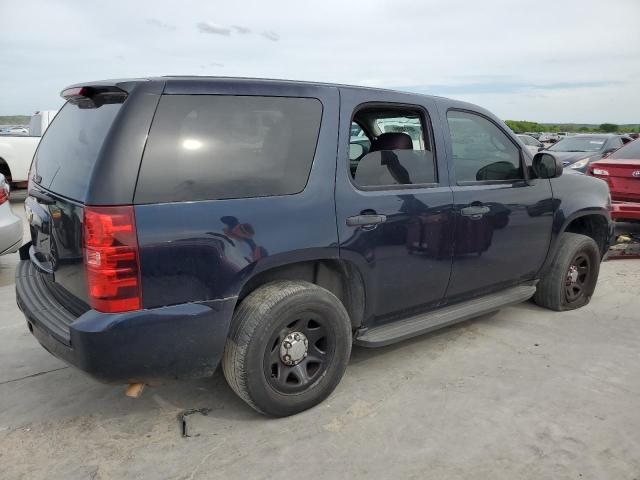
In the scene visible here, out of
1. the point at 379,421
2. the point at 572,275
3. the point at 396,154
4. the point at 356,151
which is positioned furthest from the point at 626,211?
the point at 379,421

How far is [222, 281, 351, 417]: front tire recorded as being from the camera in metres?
2.67

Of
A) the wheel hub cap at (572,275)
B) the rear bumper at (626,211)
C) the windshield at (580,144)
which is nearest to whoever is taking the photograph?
the wheel hub cap at (572,275)

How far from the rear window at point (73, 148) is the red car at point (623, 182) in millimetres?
6404

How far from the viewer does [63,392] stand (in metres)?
3.25

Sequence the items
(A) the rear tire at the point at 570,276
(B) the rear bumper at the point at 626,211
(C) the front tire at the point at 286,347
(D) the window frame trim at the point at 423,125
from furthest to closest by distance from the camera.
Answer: (B) the rear bumper at the point at 626,211
(A) the rear tire at the point at 570,276
(D) the window frame trim at the point at 423,125
(C) the front tire at the point at 286,347

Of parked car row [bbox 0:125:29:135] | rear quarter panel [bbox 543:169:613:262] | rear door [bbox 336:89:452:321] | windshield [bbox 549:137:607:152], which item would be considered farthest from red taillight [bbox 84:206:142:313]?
windshield [bbox 549:137:607:152]

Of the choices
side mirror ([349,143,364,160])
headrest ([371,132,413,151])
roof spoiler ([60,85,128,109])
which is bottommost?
side mirror ([349,143,364,160])

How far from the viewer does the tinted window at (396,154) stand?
319cm

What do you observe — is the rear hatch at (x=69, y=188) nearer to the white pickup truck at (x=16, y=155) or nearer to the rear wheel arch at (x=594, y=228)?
the rear wheel arch at (x=594, y=228)

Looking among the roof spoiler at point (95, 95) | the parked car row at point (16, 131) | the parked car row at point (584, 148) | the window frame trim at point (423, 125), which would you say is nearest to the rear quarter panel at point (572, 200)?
the window frame trim at point (423, 125)

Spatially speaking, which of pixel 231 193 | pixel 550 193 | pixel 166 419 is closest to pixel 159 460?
pixel 166 419

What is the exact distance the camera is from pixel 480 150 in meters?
3.82

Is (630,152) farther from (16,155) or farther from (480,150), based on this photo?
(16,155)

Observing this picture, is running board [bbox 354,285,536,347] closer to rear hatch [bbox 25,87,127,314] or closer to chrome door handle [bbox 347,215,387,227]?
chrome door handle [bbox 347,215,387,227]
